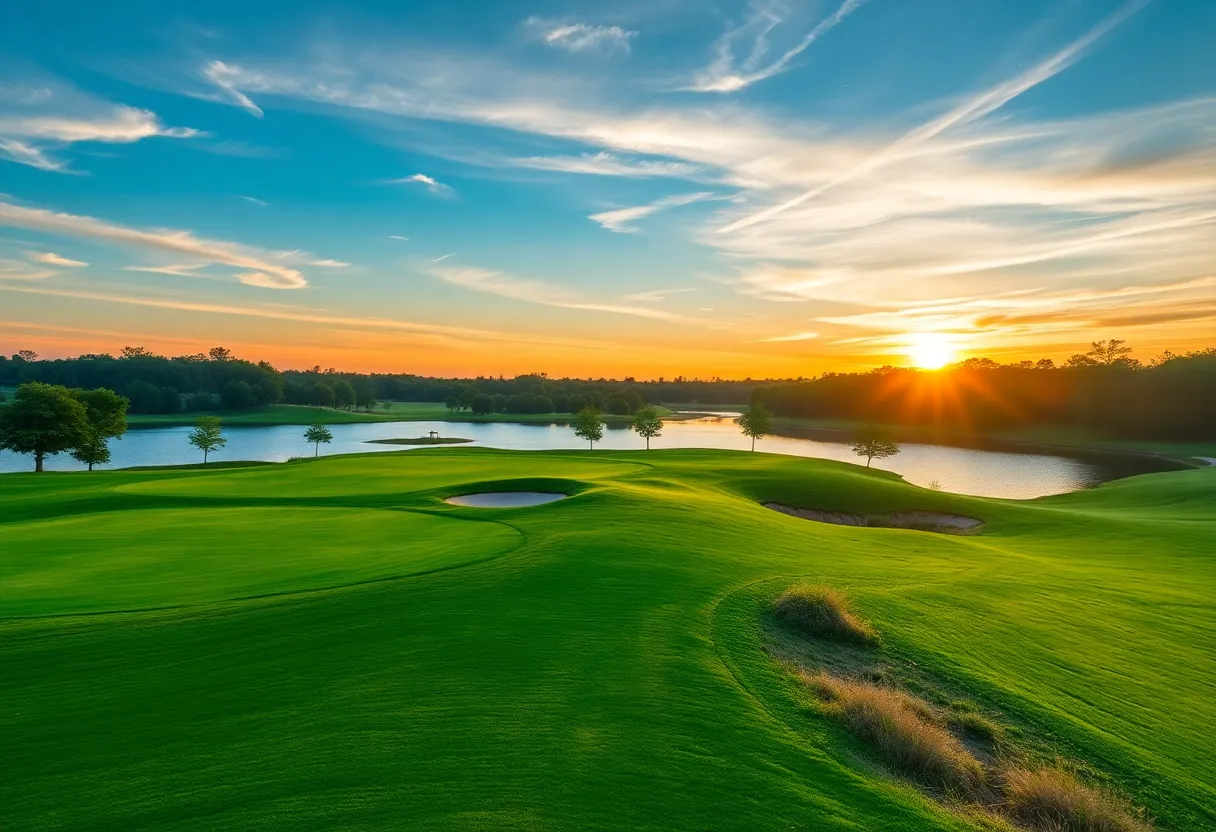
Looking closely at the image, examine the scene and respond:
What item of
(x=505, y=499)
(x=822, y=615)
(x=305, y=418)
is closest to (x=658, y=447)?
(x=505, y=499)

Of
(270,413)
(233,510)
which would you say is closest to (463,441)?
(270,413)

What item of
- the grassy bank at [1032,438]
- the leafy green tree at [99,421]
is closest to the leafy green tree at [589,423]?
the leafy green tree at [99,421]

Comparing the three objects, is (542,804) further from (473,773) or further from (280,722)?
(280,722)

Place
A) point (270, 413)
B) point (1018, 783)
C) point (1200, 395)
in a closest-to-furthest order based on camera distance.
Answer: point (1018, 783) < point (1200, 395) < point (270, 413)

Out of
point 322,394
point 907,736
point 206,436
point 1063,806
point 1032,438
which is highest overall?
point 322,394

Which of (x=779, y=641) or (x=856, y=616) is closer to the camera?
(x=779, y=641)

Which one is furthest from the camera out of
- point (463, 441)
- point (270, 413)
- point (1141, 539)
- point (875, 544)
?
point (270, 413)

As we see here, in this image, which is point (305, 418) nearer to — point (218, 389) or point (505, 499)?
point (218, 389)

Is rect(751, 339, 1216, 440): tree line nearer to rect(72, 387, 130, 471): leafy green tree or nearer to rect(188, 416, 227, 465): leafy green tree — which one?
rect(188, 416, 227, 465): leafy green tree
